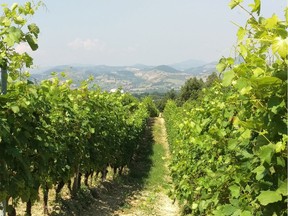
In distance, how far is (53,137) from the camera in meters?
7.00

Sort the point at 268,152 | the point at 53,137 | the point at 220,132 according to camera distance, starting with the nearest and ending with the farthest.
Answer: the point at 268,152 → the point at 220,132 → the point at 53,137

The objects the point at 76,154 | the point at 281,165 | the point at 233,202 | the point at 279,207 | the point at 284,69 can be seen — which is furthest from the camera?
the point at 76,154

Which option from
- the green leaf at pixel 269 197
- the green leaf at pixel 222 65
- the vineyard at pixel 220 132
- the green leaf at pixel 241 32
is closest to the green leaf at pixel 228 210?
the vineyard at pixel 220 132

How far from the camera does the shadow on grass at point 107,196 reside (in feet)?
31.9

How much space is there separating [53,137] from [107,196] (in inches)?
240

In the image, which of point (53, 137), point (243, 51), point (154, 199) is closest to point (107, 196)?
point (154, 199)

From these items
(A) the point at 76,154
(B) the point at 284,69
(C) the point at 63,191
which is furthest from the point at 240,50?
(C) the point at 63,191

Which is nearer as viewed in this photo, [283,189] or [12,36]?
[283,189]

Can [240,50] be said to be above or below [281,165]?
above

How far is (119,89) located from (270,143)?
14.9 metres

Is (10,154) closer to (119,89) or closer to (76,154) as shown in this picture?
(76,154)

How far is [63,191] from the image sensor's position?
11.2 m

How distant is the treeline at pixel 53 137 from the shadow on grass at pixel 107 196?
0.46 meters

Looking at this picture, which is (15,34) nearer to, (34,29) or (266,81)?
(34,29)
